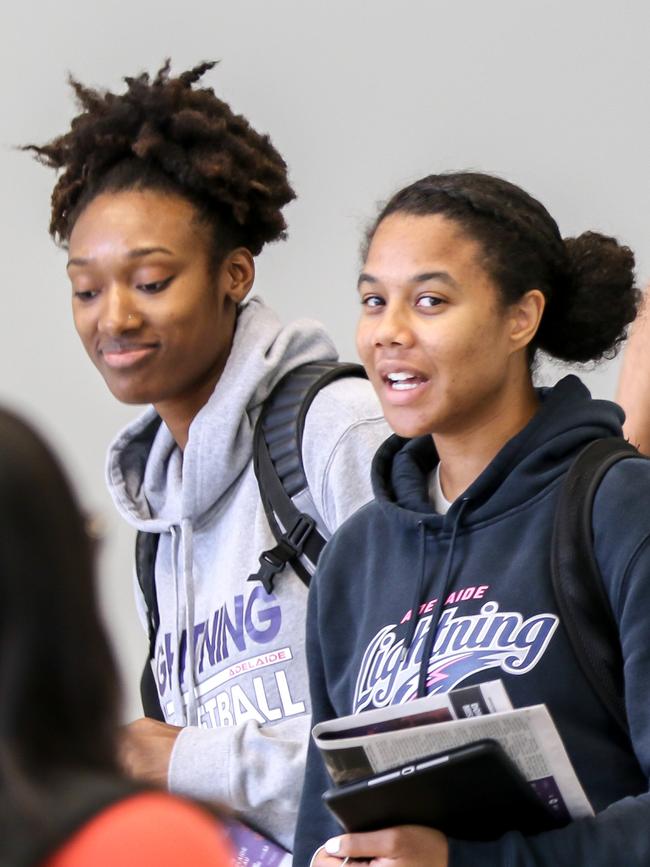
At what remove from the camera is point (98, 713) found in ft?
3.69

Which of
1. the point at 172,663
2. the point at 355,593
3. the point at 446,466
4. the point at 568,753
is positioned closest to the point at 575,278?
the point at 446,466

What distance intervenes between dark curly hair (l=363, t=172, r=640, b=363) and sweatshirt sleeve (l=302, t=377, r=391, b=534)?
1.19 ft

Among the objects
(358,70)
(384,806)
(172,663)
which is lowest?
(384,806)

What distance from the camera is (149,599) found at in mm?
2779

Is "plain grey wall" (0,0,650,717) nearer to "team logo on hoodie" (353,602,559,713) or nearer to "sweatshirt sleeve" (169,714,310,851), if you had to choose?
"sweatshirt sleeve" (169,714,310,851)

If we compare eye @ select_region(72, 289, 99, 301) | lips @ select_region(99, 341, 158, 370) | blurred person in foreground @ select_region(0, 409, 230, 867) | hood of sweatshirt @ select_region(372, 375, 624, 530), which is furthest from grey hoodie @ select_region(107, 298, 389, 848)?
blurred person in foreground @ select_region(0, 409, 230, 867)

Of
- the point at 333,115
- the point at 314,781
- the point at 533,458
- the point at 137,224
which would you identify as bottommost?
the point at 314,781

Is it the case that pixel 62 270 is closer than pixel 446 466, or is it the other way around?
pixel 446 466

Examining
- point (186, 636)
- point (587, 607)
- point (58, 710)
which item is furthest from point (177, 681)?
point (58, 710)

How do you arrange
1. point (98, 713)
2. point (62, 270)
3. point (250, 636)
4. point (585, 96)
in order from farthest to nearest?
1. point (62, 270)
2. point (585, 96)
3. point (250, 636)
4. point (98, 713)

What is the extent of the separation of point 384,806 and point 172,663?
0.95 m

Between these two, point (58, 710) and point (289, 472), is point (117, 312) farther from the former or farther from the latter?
point (58, 710)

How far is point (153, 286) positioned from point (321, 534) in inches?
19.8

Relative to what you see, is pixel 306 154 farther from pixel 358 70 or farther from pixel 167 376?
pixel 167 376
